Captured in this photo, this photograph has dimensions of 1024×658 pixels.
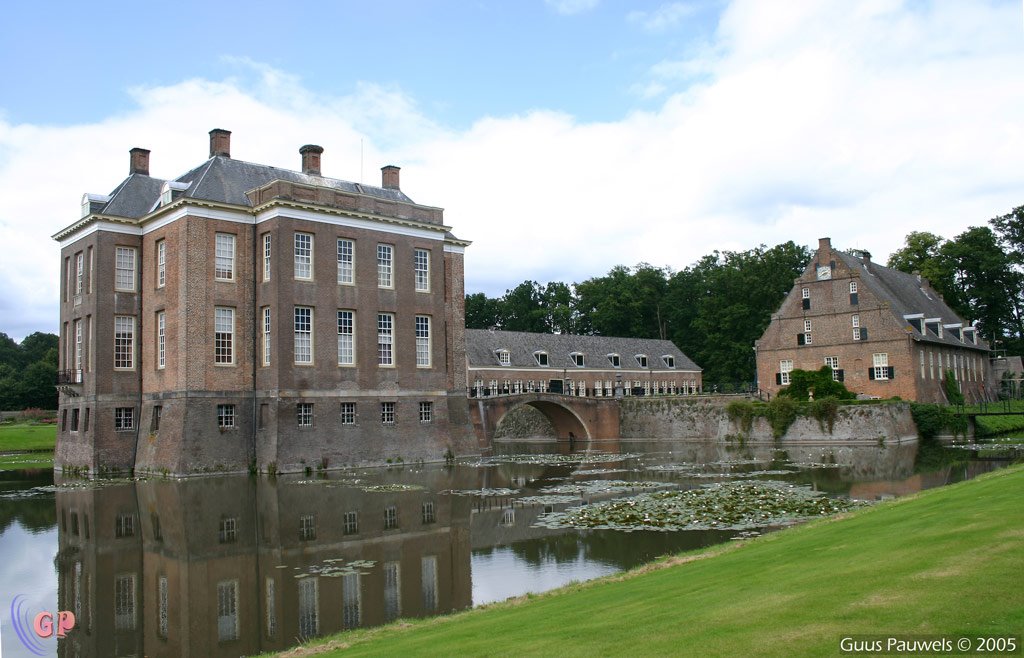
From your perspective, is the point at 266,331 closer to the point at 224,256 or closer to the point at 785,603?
the point at 224,256

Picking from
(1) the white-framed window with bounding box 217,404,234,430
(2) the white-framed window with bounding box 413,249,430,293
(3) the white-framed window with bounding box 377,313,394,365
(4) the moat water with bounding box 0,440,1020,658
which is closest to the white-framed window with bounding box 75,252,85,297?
(4) the moat water with bounding box 0,440,1020,658

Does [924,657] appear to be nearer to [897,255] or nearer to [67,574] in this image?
[67,574]

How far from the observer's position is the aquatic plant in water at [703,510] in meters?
17.7

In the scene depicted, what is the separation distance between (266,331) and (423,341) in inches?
288

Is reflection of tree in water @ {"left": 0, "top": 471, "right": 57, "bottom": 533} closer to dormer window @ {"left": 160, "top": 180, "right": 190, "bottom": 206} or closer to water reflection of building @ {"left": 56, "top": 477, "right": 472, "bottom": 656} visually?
water reflection of building @ {"left": 56, "top": 477, "right": 472, "bottom": 656}

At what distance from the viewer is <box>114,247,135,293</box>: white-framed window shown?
36000 millimetres

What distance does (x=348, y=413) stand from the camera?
116 feet

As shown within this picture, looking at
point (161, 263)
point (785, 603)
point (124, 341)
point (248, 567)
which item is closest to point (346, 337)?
point (161, 263)

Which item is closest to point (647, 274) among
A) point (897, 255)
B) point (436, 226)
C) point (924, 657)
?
point (897, 255)

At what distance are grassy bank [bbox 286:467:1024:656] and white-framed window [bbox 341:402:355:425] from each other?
24.8 meters

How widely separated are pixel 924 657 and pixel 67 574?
1463 cm

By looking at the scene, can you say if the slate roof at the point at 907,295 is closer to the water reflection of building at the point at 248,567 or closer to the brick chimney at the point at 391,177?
the brick chimney at the point at 391,177

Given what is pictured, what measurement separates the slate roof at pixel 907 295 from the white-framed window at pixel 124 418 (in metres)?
42.6

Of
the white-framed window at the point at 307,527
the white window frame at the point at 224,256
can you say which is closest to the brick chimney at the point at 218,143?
the white window frame at the point at 224,256
